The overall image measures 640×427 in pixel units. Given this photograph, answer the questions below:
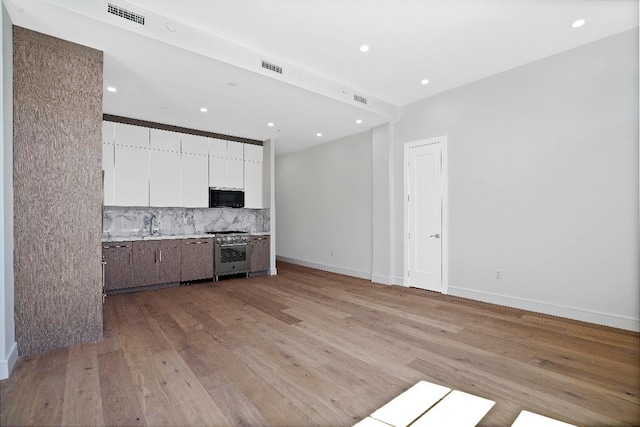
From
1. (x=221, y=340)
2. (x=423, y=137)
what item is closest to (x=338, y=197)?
(x=423, y=137)

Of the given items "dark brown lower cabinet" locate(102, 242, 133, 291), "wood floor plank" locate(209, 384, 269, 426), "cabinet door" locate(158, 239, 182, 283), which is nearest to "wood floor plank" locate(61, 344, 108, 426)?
"wood floor plank" locate(209, 384, 269, 426)

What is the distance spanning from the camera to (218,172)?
6.16 metres

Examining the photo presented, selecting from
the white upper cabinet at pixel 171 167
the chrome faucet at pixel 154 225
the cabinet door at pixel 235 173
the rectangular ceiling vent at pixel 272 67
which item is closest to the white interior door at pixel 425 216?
the rectangular ceiling vent at pixel 272 67

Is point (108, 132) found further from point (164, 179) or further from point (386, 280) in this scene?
point (386, 280)

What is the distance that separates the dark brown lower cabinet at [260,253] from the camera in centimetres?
629

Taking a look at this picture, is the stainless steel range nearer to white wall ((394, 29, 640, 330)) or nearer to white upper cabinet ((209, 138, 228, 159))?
white upper cabinet ((209, 138, 228, 159))

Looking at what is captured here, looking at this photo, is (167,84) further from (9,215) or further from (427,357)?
(427,357)

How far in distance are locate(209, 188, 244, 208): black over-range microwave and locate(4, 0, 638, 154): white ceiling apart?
1777mm

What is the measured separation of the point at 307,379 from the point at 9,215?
2675mm

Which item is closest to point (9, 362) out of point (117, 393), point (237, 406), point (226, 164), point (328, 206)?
point (117, 393)

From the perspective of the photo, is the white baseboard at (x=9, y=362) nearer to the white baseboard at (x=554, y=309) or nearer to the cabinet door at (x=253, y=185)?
the cabinet door at (x=253, y=185)

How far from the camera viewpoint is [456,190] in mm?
4668

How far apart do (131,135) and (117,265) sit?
86.9 inches

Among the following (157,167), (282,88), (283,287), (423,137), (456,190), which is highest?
(282,88)
